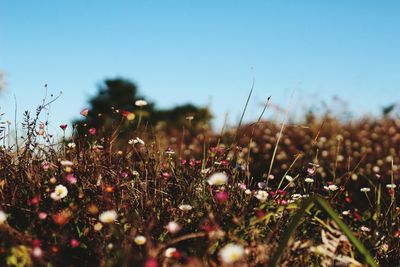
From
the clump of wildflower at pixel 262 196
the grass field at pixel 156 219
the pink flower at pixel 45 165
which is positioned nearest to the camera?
the grass field at pixel 156 219

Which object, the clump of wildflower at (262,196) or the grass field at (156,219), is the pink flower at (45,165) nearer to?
the grass field at (156,219)

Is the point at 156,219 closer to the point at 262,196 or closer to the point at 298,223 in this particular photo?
the point at 262,196

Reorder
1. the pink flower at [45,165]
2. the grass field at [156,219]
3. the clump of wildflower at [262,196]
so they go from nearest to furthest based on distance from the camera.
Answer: the grass field at [156,219] < the clump of wildflower at [262,196] < the pink flower at [45,165]

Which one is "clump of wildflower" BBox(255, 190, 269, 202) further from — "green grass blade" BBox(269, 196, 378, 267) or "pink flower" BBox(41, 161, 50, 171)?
"pink flower" BBox(41, 161, 50, 171)

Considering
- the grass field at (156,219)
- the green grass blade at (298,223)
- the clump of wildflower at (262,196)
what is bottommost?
the grass field at (156,219)

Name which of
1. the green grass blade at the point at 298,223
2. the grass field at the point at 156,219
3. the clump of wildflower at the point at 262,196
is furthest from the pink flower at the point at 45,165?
the green grass blade at the point at 298,223

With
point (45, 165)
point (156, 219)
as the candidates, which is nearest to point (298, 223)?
point (156, 219)

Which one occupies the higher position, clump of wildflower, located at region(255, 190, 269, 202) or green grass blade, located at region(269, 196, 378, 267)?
green grass blade, located at region(269, 196, 378, 267)

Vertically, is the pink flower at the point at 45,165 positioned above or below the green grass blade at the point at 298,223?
below

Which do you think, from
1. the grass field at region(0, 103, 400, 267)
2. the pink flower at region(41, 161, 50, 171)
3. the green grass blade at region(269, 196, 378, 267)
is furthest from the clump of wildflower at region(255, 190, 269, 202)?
the pink flower at region(41, 161, 50, 171)

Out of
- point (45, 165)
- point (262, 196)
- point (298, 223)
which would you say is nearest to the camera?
point (298, 223)

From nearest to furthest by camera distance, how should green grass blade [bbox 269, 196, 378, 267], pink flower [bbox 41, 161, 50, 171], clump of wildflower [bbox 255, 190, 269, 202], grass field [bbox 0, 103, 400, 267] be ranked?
green grass blade [bbox 269, 196, 378, 267], grass field [bbox 0, 103, 400, 267], clump of wildflower [bbox 255, 190, 269, 202], pink flower [bbox 41, 161, 50, 171]

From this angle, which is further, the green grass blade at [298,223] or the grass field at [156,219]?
the grass field at [156,219]

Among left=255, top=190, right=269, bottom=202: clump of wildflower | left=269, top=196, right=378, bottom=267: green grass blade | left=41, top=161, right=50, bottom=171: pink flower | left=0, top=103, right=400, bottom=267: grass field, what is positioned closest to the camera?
left=269, top=196, right=378, bottom=267: green grass blade
